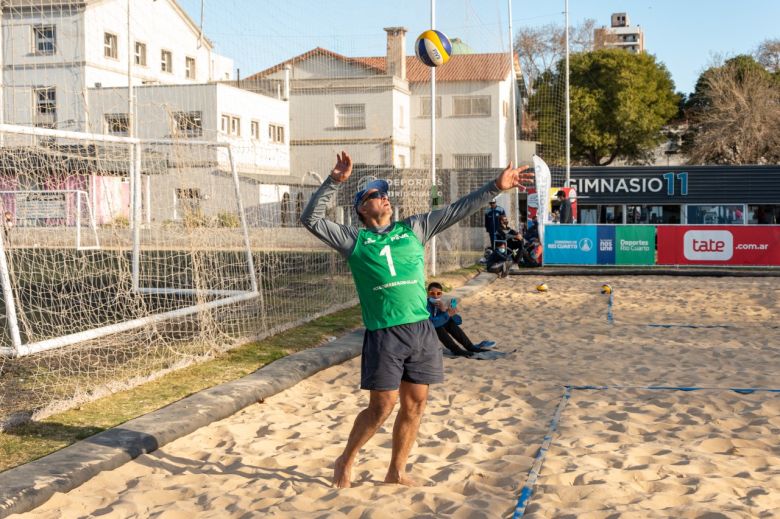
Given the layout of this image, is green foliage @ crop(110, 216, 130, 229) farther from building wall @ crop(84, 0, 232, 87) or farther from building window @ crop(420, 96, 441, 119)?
building window @ crop(420, 96, 441, 119)

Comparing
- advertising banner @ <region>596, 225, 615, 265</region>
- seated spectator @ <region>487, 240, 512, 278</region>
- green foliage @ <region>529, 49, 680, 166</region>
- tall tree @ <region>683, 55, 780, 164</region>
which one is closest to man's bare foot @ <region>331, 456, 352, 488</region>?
seated spectator @ <region>487, 240, 512, 278</region>

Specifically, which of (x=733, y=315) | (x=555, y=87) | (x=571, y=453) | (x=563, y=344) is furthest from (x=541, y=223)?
(x=555, y=87)

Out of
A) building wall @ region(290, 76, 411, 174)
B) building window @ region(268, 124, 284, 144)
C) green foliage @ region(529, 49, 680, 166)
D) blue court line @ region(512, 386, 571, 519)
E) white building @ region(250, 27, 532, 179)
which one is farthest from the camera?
green foliage @ region(529, 49, 680, 166)

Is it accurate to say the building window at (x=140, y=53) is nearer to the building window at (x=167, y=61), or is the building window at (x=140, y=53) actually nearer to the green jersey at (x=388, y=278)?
the building window at (x=167, y=61)

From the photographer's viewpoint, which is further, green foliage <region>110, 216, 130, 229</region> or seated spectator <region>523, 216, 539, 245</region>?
seated spectator <region>523, 216, 539, 245</region>

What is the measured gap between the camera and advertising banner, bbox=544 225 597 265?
22.7m

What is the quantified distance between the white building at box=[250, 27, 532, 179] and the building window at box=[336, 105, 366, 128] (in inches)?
2.0

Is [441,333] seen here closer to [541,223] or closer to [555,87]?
[541,223]

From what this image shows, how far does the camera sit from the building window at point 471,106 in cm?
4681

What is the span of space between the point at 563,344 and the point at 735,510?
606 centimetres

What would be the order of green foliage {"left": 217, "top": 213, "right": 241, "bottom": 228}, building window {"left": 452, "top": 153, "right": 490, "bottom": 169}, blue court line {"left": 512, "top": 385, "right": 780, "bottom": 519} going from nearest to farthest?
blue court line {"left": 512, "top": 385, "right": 780, "bottom": 519} → green foliage {"left": 217, "top": 213, "right": 241, "bottom": 228} → building window {"left": 452, "top": 153, "right": 490, "bottom": 169}

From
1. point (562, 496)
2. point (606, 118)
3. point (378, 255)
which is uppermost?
point (606, 118)

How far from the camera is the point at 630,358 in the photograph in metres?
9.58

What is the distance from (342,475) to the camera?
16.9 ft
